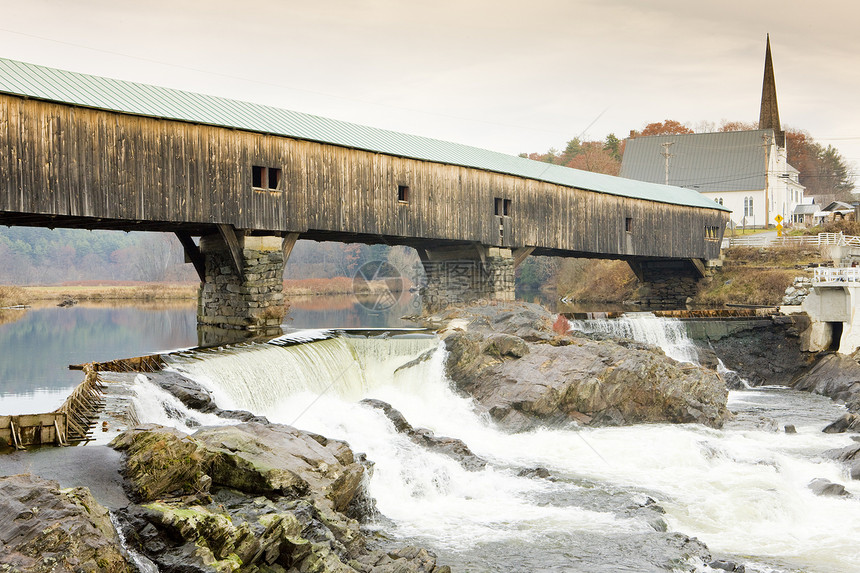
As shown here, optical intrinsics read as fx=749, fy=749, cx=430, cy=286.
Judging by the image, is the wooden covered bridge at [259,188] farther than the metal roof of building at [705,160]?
No

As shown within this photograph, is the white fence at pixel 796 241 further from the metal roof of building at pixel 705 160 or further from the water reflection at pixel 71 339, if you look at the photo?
the water reflection at pixel 71 339

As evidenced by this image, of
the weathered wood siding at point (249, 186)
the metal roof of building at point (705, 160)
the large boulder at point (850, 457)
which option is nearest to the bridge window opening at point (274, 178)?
the weathered wood siding at point (249, 186)

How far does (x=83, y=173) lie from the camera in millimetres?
16266

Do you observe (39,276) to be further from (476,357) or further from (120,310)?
(476,357)

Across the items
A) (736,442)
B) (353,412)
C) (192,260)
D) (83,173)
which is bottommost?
(736,442)

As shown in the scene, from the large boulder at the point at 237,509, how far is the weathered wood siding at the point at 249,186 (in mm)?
9461

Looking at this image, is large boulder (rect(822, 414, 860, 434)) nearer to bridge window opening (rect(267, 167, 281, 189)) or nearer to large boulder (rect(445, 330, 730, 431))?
large boulder (rect(445, 330, 730, 431))

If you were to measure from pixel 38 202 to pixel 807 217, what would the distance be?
168ft

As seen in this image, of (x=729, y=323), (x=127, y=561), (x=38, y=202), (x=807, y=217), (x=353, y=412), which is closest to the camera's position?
(x=127, y=561)

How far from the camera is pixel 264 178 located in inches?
789

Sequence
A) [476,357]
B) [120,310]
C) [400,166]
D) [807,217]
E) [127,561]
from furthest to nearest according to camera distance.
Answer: [807,217]
[120,310]
[400,166]
[476,357]
[127,561]

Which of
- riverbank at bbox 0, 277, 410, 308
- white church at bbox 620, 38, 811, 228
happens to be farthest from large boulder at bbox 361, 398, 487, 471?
white church at bbox 620, 38, 811, 228

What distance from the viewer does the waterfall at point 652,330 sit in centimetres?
2611

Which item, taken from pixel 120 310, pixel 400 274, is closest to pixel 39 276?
pixel 400 274
